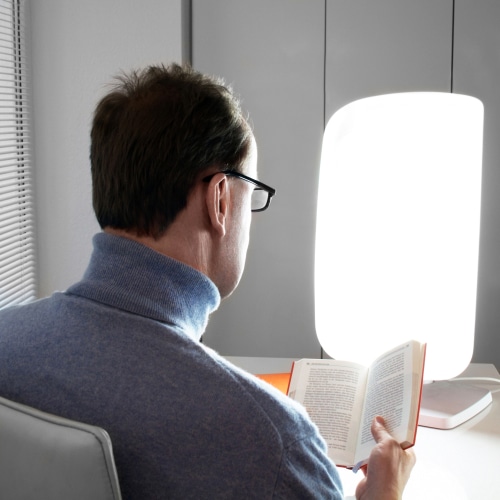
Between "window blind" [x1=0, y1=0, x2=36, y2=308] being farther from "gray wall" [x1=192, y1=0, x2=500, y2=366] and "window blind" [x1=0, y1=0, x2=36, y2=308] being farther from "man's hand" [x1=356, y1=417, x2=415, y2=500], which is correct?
"man's hand" [x1=356, y1=417, x2=415, y2=500]

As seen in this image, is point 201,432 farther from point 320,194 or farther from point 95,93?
point 95,93

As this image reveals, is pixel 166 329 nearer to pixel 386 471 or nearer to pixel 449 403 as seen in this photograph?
pixel 386 471

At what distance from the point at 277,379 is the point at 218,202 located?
0.78 m

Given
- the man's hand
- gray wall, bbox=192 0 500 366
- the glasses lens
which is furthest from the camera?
gray wall, bbox=192 0 500 366

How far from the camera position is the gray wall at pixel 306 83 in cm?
262

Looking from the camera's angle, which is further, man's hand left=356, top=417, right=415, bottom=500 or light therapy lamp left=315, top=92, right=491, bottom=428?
light therapy lamp left=315, top=92, right=491, bottom=428

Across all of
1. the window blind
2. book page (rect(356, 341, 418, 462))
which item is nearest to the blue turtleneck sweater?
book page (rect(356, 341, 418, 462))

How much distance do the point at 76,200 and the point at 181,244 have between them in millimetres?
1743

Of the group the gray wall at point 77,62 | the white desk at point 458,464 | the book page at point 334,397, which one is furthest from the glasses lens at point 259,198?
the gray wall at point 77,62

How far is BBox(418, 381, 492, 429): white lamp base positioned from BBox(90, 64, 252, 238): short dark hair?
2.58 ft

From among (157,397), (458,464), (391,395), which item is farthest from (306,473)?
(458,464)

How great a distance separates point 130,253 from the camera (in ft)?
2.85

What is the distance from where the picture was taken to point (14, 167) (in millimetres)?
2355

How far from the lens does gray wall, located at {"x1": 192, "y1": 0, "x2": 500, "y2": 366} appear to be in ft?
8.61
